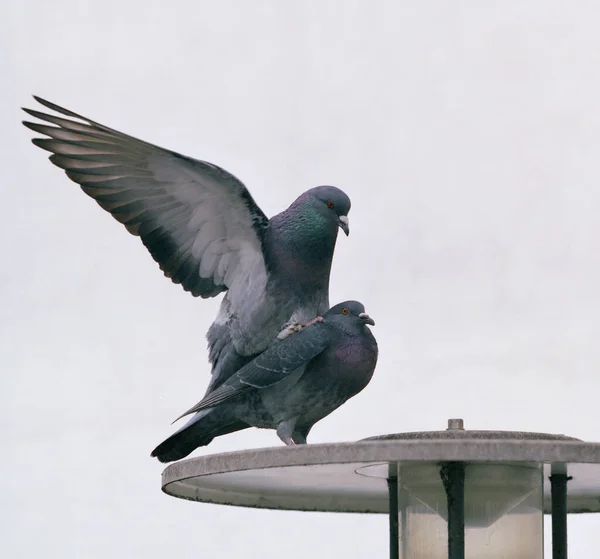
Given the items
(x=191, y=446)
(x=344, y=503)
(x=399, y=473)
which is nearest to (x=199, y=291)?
(x=191, y=446)

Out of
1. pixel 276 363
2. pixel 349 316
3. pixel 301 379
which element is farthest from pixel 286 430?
pixel 349 316

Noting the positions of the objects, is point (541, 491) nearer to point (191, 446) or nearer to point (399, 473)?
point (399, 473)

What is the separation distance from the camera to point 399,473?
950 cm

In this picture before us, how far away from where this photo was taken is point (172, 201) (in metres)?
12.0

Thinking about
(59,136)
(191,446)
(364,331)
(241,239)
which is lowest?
(191,446)

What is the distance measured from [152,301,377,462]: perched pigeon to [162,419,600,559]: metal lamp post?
1.17 m

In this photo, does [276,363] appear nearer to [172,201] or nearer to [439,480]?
[172,201]

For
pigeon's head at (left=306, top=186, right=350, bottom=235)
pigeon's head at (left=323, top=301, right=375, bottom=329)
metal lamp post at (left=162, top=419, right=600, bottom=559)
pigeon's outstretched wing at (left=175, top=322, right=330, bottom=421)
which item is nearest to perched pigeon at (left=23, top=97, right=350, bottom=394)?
pigeon's head at (left=306, top=186, right=350, bottom=235)

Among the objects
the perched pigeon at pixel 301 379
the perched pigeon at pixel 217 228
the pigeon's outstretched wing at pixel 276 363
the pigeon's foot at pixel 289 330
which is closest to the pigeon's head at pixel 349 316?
the perched pigeon at pixel 301 379

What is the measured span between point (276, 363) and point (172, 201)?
1840 millimetres

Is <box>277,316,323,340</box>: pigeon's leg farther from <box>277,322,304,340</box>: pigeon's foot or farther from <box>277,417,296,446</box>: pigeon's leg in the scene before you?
<box>277,417,296,446</box>: pigeon's leg

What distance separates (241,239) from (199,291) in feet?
2.06

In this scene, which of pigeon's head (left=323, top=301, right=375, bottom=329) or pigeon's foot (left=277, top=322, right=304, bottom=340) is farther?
pigeon's foot (left=277, top=322, right=304, bottom=340)

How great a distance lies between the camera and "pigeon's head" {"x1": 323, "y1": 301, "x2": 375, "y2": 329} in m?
11.3
